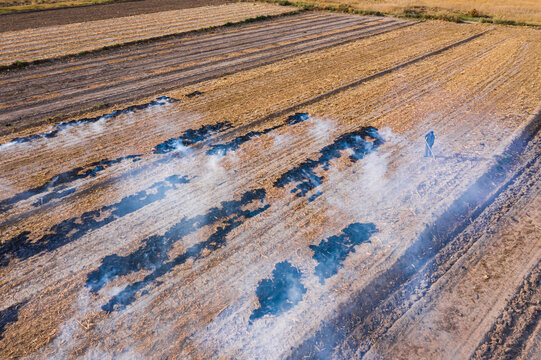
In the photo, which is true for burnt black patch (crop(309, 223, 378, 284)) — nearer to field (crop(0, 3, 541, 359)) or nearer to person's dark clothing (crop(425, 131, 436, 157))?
field (crop(0, 3, 541, 359))

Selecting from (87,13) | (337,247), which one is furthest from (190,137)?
(87,13)

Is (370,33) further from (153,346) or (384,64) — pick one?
(153,346)

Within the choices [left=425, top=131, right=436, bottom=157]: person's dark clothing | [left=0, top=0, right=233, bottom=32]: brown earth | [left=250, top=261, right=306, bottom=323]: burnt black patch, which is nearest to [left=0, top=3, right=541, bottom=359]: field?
[left=250, top=261, right=306, bottom=323]: burnt black patch

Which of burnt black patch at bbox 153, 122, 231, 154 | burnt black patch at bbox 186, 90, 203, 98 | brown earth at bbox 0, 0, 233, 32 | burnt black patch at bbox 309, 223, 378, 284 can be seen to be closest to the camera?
burnt black patch at bbox 309, 223, 378, 284

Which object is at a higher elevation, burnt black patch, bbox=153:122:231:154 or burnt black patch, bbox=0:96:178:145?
burnt black patch, bbox=0:96:178:145

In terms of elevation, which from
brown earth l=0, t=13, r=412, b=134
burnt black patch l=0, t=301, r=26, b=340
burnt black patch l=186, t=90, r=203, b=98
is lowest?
burnt black patch l=0, t=301, r=26, b=340

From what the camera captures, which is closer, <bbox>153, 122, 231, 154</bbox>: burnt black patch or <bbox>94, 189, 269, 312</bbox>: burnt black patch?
<bbox>94, 189, 269, 312</bbox>: burnt black patch

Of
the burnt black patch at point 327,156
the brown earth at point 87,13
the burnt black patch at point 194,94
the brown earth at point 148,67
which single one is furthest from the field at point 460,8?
the burnt black patch at point 194,94

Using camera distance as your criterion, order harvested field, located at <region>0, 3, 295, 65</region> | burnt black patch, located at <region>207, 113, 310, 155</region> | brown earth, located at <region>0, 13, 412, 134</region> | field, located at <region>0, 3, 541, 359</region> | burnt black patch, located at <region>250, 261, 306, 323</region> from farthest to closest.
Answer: harvested field, located at <region>0, 3, 295, 65</region>
brown earth, located at <region>0, 13, 412, 134</region>
burnt black patch, located at <region>207, 113, 310, 155</region>
burnt black patch, located at <region>250, 261, 306, 323</region>
field, located at <region>0, 3, 541, 359</region>
